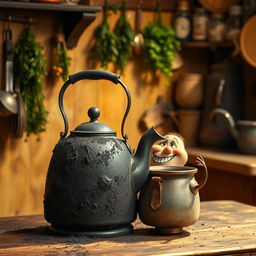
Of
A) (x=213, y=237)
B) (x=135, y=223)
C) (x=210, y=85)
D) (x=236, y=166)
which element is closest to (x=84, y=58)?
(x=210, y=85)

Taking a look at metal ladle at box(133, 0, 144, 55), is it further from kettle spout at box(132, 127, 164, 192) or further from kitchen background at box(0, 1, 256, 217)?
kettle spout at box(132, 127, 164, 192)

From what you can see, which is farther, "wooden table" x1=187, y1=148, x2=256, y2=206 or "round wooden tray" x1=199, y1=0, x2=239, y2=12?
"round wooden tray" x1=199, y1=0, x2=239, y2=12

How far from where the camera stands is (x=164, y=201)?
1.62 metres

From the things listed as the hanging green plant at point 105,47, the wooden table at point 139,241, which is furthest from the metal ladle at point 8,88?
the wooden table at point 139,241

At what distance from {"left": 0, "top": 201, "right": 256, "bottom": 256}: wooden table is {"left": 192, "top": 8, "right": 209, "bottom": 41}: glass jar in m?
1.86

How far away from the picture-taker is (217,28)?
3.53m

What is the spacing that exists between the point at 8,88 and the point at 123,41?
0.66 metres

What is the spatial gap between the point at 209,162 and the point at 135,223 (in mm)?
1384

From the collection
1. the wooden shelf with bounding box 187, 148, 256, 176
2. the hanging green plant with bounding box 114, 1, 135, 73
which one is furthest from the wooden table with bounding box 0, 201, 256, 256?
the hanging green plant with bounding box 114, 1, 135, 73

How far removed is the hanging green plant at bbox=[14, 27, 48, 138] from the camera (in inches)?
119

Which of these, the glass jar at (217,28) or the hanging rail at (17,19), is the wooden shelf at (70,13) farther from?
the glass jar at (217,28)

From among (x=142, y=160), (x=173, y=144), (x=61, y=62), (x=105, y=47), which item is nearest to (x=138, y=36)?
(x=105, y=47)

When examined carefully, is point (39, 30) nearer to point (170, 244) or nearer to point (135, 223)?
point (135, 223)

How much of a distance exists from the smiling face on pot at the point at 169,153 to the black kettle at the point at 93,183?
0.51ft
